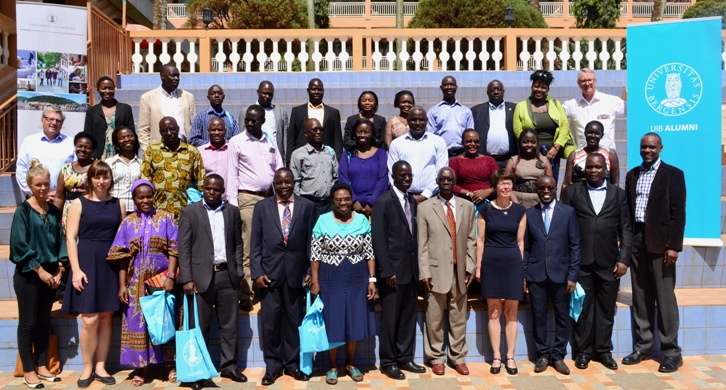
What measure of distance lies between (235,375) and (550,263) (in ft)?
9.14

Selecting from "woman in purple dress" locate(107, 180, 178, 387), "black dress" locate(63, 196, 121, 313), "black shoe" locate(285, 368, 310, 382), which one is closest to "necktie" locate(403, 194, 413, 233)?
"black shoe" locate(285, 368, 310, 382)

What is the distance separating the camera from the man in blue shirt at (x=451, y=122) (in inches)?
275

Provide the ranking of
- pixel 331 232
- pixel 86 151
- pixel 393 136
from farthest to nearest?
pixel 393 136
pixel 86 151
pixel 331 232

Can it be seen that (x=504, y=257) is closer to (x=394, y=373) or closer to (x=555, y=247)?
(x=555, y=247)

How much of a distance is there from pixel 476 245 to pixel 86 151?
351 centimetres

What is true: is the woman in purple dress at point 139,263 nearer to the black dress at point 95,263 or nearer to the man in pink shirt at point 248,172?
the black dress at point 95,263

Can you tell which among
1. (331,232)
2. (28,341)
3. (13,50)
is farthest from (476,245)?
(13,50)

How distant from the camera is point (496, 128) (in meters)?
7.00

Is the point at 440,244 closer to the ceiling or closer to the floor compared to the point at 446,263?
closer to the ceiling

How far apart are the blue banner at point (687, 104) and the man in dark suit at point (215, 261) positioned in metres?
4.21

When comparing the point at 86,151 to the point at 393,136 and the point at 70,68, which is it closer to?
the point at 393,136

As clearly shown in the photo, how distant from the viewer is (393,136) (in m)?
6.95

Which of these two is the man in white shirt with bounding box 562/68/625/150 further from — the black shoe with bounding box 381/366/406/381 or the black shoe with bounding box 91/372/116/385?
the black shoe with bounding box 91/372/116/385

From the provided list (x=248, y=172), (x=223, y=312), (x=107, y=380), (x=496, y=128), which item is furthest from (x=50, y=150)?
(x=496, y=128)
